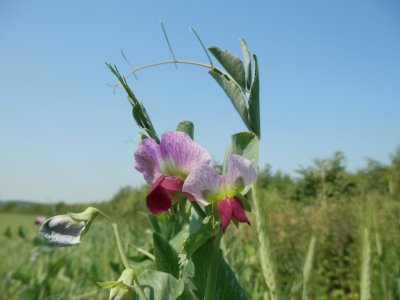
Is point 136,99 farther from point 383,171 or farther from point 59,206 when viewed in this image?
point 59,206

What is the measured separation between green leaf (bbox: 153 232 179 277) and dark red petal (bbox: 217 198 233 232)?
0.15 m

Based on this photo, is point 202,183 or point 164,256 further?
point 164,256

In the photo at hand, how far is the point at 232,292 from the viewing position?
38cm

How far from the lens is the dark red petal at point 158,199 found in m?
0.33

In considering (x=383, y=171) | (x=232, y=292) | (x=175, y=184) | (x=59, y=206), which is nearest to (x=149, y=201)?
(x=175, y=184)

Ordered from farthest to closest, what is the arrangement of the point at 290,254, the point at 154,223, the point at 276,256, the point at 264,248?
the point at 290,254
the point at 276,256
the point at 154,223
the point at 264,248

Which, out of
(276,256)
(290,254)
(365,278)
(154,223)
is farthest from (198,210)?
(290,254)

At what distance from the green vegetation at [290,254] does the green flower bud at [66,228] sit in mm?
169

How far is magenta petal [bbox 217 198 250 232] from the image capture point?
0.30m

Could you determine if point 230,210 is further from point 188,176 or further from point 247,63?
point 247,63

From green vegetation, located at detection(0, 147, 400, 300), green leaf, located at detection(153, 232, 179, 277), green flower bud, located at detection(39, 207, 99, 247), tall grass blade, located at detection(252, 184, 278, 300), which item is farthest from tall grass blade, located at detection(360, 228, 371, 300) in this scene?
green flower bud, located at detection(39, 207, 99, 247)

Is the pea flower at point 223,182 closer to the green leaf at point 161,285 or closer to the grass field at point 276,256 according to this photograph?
the green leaf at point 161,285

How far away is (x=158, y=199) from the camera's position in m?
0.33

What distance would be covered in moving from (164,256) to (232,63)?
0.79 ft
